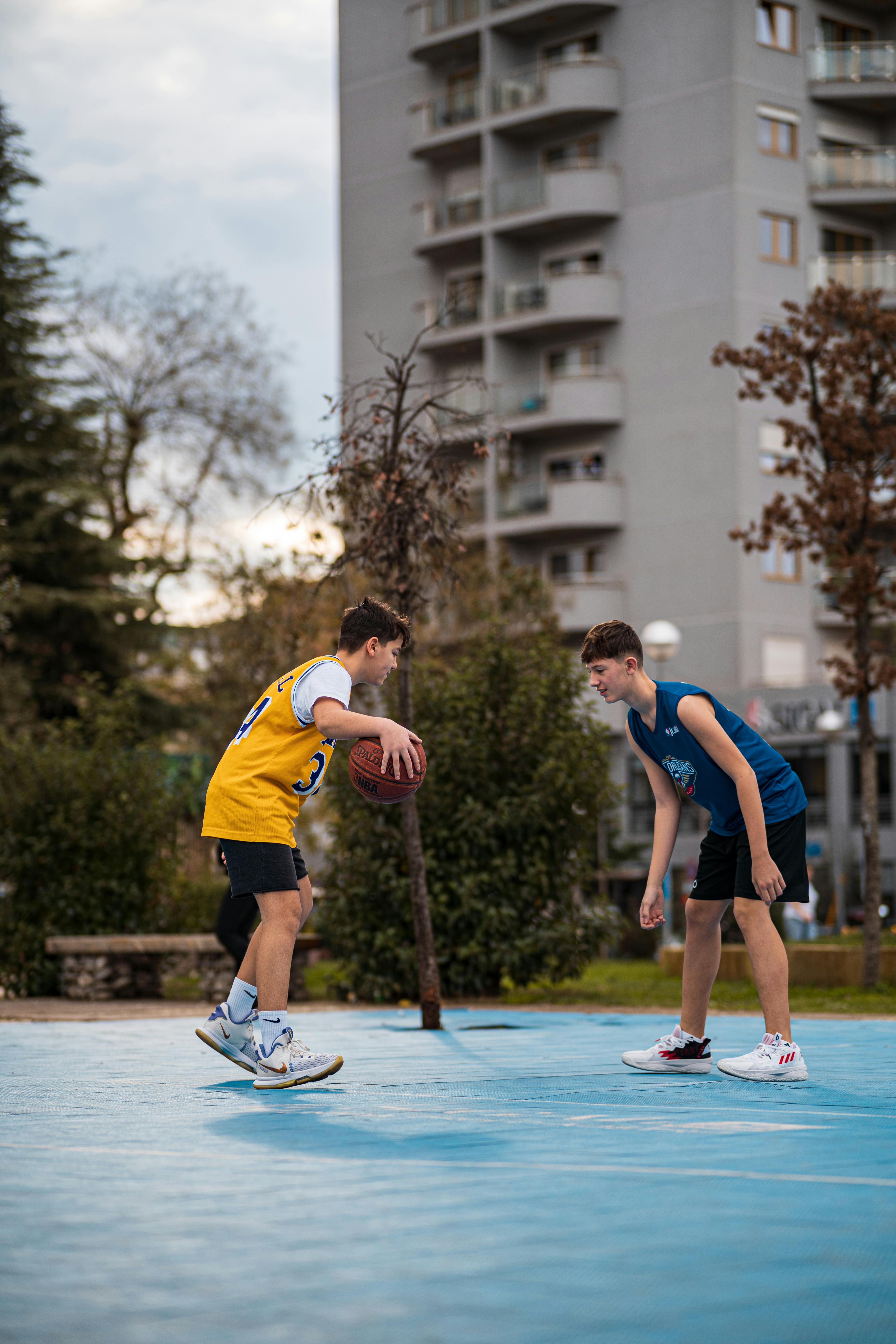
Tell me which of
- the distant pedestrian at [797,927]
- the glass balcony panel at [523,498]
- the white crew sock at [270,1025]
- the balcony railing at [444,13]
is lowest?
the distant pedestrian at [797,927]

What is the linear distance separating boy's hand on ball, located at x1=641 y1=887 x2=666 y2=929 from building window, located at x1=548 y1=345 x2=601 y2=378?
41.4m

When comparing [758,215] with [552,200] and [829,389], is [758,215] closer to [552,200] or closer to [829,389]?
[552,200]

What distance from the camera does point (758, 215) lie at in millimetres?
44906

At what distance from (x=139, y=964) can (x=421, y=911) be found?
6449mm

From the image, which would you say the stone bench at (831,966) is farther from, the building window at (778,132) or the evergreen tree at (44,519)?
the building window at (778,132)

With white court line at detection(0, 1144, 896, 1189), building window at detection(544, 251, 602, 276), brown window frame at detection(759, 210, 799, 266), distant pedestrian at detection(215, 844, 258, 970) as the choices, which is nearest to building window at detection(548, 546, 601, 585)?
building window at detection(544, 251, 602, 276)

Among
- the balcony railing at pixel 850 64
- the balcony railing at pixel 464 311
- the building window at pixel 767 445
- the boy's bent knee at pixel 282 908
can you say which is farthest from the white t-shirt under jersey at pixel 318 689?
the balcony railing at pixel 850 64

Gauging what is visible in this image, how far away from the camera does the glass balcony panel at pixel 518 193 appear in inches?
1863

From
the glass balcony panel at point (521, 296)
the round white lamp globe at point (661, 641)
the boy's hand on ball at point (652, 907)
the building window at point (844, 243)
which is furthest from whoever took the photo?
the glass balcony panel at point (521, 296)

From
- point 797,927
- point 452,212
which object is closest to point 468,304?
point 452,212

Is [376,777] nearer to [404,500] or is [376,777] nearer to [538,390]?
[404,500]

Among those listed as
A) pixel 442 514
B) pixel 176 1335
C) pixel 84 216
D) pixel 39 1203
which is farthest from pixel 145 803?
pixel 84 216

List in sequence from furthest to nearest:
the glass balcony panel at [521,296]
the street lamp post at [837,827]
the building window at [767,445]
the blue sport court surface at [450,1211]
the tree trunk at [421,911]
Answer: the glass balcony panel at [521,296], the building window at [767,445], the street lamp post at [837,827], the tree trunk at [421,911], the blue sport court surface at [450,1211]

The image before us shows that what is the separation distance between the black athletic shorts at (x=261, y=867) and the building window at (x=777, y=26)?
144ft
